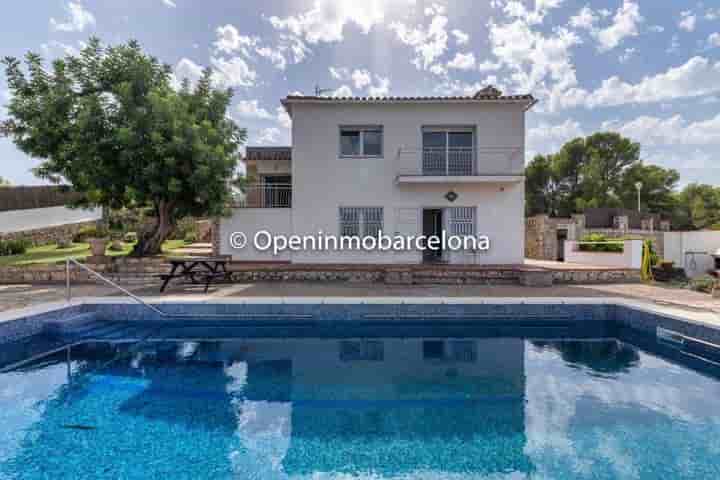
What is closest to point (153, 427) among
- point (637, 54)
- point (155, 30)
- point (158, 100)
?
point (158, 100)

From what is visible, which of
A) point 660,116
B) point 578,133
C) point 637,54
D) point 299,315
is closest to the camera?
point 299,315

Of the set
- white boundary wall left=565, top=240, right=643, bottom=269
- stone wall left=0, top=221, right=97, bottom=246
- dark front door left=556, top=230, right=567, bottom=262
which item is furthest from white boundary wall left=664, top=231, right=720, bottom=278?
stone wall left=0, top=221, right=97, bottom=246

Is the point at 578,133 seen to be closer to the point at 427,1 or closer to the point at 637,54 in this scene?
the point at 637,54

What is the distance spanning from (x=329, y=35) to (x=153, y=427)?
17.1 m

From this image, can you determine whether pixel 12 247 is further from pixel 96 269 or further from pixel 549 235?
pixel 549 235

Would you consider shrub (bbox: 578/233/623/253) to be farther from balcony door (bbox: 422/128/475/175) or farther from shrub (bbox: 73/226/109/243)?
shrub (bbox: 73/226/109/243)

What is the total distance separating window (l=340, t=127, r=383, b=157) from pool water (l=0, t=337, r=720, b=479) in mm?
9093

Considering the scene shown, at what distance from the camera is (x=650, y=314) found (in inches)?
283

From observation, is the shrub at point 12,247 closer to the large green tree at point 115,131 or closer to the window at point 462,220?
the large green tree at point 115,131

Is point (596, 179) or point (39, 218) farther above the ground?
point (596, 179)

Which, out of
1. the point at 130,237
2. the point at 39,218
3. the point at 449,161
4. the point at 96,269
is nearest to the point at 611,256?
the point at 449,161

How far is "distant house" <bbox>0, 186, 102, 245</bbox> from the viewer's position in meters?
16.8

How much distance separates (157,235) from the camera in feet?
42.7

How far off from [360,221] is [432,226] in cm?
304
